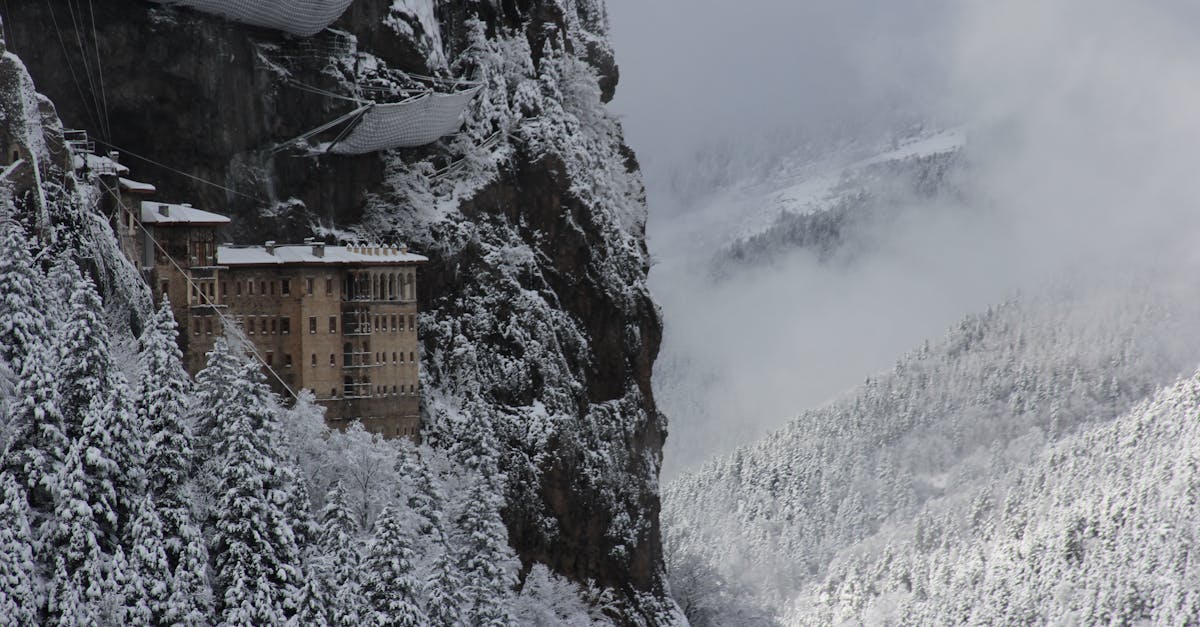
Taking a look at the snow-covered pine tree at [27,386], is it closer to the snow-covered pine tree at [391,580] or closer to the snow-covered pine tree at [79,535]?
the snow-covered pine tree at [79,535]

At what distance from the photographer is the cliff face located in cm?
10312

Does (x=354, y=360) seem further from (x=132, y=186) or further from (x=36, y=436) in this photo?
(x=36, y=436)

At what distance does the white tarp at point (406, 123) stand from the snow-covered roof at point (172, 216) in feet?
59.9

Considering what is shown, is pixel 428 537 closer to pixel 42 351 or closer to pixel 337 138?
pixel 42 351

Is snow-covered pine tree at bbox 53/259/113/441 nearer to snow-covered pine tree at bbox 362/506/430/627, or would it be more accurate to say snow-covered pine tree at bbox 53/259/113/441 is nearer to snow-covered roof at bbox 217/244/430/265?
snow-covered pine tree at bbox 362/506/430/627

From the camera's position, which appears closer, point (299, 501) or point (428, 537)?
point (299, 501)

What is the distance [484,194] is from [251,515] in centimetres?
4548

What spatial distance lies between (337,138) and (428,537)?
30647 mm

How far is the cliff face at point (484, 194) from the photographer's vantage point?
103m

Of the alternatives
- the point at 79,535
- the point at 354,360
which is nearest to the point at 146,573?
the point at 79,535

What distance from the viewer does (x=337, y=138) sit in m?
111

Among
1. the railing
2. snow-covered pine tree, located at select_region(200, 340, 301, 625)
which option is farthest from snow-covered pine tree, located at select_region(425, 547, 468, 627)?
the railing

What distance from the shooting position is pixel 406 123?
113188 mm

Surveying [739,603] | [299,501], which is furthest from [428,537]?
[739,603]
